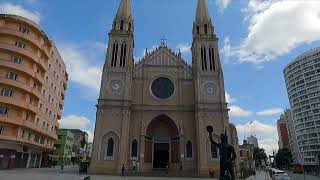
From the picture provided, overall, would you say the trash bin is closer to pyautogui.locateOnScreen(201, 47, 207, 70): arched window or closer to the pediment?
the pediment

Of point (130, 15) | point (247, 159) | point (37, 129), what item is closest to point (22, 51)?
point (37, 129)

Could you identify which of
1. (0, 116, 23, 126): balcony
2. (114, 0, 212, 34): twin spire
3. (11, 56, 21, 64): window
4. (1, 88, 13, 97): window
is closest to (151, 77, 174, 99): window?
(114, 0, 212, 34): twin spire

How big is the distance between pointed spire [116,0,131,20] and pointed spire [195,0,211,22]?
10.9 meters

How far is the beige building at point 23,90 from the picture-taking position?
32.0 meters

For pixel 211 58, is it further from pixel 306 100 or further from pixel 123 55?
pixel 306 100

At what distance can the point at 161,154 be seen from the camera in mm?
38438

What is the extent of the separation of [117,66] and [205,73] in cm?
1244

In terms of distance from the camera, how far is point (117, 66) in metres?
38.7

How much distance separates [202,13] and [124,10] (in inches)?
490

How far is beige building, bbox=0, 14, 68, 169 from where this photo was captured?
3200cm

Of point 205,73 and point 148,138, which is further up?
point 205,73

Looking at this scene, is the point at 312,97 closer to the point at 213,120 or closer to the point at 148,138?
the point at 213,120

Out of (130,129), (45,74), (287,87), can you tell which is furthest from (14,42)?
(287,87)

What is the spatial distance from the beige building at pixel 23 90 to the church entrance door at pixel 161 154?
53.2ft
